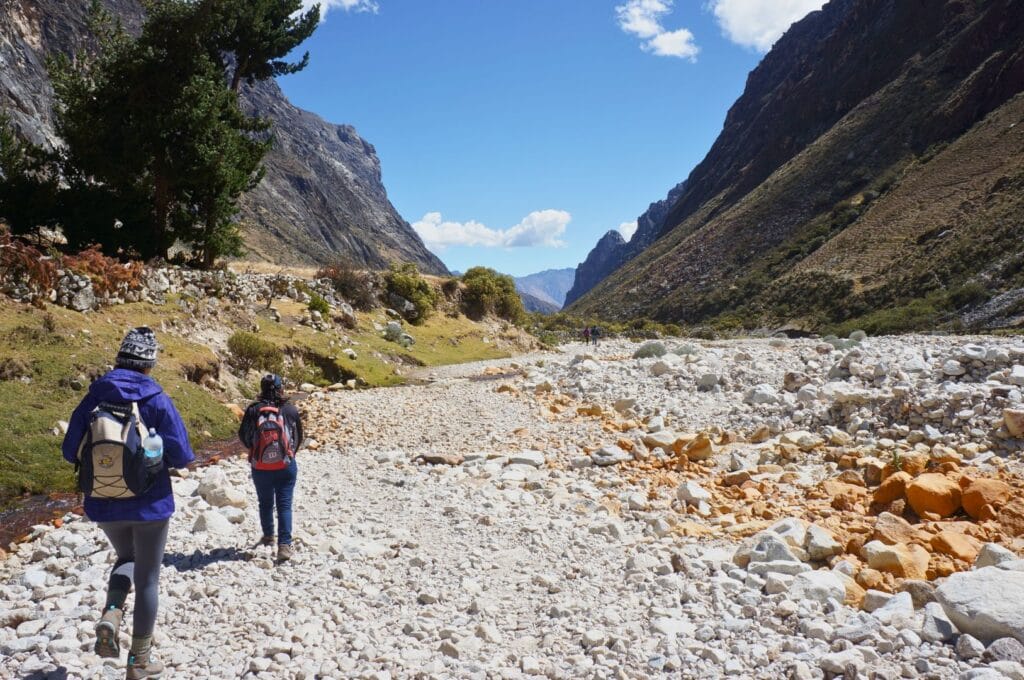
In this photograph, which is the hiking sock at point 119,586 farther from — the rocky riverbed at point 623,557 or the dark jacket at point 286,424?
the dark jacket at point 286,424

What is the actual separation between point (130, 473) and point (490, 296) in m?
41.8

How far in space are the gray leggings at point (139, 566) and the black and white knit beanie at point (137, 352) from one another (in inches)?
45.2

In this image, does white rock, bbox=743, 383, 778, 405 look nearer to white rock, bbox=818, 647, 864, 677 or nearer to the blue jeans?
white rock, bbox=818, 647, 864, 677

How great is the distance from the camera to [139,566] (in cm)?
428

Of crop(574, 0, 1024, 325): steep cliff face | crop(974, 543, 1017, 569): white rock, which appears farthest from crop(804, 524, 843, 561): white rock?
crop(574, 0, 1024, 325): steep cliff face

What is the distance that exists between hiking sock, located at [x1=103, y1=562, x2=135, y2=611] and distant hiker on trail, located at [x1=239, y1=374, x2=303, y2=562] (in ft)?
6.59

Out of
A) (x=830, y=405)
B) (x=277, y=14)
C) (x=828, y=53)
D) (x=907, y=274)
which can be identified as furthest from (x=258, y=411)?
(x=828, y=53)

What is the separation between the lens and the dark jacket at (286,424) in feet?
21.5

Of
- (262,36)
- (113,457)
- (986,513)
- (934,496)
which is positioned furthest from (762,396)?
(262,36)

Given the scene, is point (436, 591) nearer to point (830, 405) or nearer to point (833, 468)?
point (833, 468)

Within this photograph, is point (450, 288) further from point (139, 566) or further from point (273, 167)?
point (273, 167)

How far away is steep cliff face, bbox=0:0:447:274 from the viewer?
2384 inches

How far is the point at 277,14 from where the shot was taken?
88.7 ft

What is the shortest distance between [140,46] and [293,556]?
2257 cm
